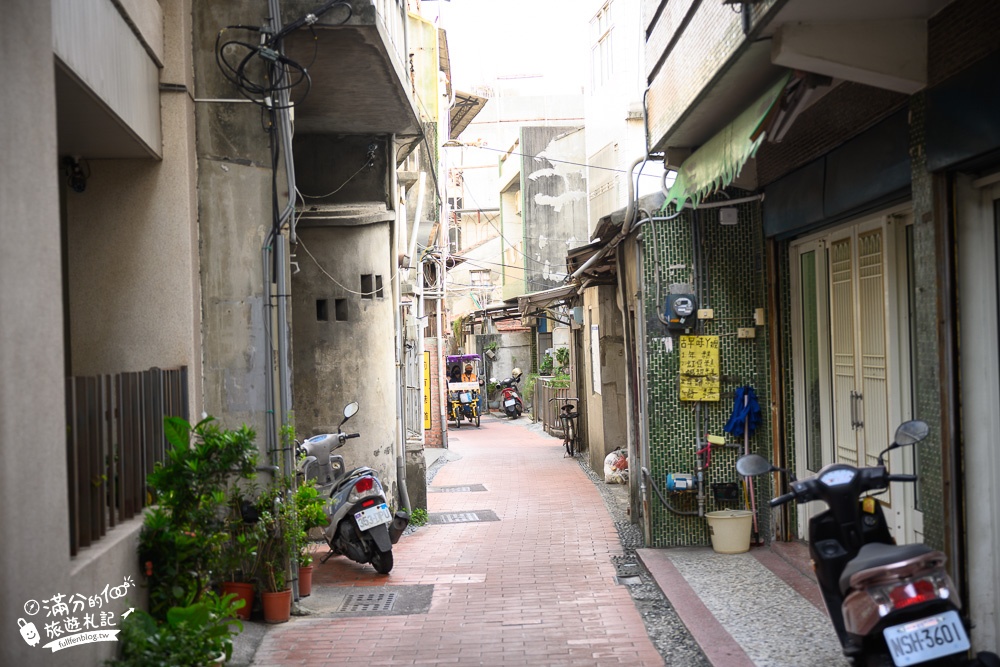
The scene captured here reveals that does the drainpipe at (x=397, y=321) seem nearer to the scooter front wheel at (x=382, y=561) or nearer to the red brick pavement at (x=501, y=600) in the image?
the red brick pavement at (x=501, y=600)

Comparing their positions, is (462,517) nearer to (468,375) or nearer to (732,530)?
(732,530)

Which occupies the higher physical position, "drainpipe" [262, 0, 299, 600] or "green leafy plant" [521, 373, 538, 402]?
"drainpipe" [262, 0, 299, 600]

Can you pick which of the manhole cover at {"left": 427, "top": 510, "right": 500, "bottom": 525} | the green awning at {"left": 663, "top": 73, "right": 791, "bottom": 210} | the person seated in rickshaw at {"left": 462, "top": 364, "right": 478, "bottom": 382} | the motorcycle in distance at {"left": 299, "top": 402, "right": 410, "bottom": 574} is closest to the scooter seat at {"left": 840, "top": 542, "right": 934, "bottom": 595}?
the green awning at {"left": 663, "top": 73, "right": 791, "bottom": 210}

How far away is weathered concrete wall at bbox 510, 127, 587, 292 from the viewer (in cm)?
3925

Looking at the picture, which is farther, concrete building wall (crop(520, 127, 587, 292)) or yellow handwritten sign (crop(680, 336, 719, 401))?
concrete building wall (crop(520, 127, 587, 292))

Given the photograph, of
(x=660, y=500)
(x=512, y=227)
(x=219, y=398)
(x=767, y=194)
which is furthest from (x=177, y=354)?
(x=512, y=227)

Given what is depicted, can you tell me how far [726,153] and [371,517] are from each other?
4748mm

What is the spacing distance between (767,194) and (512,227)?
33.4 m

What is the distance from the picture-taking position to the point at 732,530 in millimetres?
9414

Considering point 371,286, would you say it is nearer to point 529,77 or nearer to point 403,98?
point 403,98

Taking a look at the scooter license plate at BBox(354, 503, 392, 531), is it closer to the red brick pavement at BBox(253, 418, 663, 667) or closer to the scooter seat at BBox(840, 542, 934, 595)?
the red brick pavement at BBox(253, 418, 663, 667)

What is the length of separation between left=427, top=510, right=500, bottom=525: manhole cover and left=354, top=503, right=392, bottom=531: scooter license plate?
363 centimetres

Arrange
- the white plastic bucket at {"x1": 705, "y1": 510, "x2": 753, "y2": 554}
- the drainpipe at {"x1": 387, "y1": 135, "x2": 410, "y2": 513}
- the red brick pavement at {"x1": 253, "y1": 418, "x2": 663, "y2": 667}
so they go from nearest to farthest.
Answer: the red brick pavement at {"x1": 253, "y1": 418, "x2": 663, "y2": 667}
the white plastic bucket at {"x1": 705, "y1": 510, "x2": 753, "y2": 554}
the drainpipe at {"x1": 387, "y1": 135, "x2": 410, "y2": 513}

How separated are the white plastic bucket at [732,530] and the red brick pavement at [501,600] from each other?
109cm
